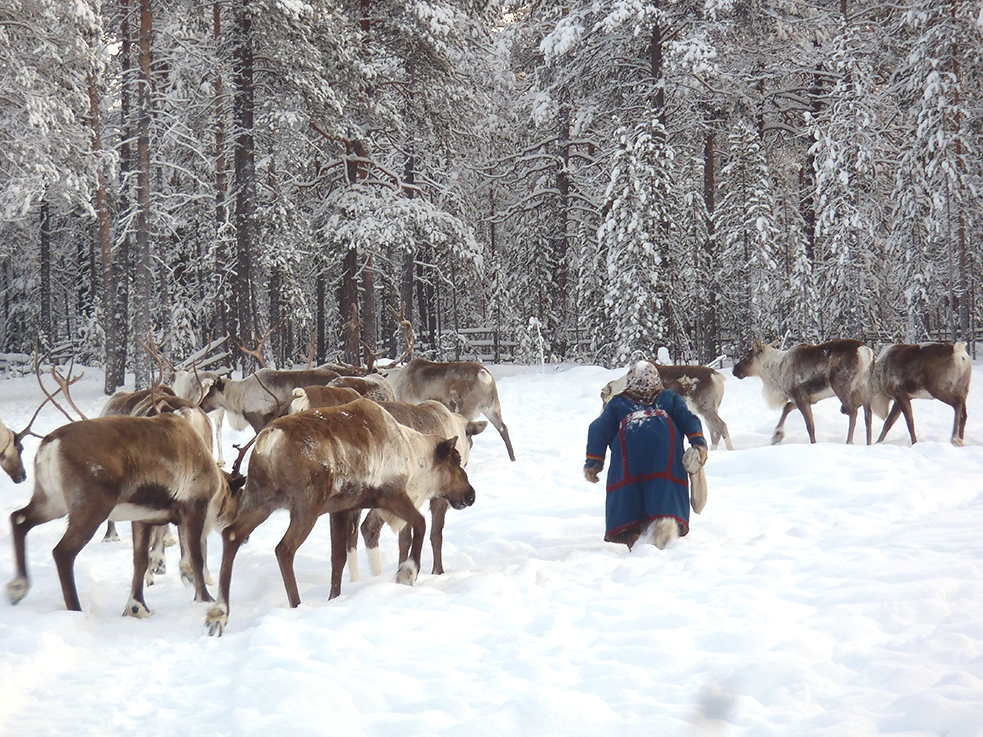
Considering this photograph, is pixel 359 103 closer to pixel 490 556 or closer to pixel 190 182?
pixel 190 182

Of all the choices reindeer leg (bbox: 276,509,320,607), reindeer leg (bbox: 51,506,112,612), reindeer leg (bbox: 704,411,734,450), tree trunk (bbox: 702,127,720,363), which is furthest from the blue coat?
tree trunk (bbox: 702,127,720,363)

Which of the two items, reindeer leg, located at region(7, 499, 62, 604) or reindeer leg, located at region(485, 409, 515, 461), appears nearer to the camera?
reindeer leg, located at region(7, 499, 62, 604)

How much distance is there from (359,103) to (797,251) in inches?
434

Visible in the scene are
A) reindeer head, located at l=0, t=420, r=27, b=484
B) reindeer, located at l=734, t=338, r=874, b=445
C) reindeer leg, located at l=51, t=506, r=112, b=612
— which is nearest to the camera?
reindeer leg, located at l=51, t=506, r=112, b=612

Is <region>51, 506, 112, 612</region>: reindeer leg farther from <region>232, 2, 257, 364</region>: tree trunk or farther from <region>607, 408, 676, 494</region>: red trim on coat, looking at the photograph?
<region>232, 2, 257, 364</region>: tree trunk

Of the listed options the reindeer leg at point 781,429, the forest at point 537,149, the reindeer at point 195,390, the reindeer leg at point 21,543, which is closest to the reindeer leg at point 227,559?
the reindeer leg at point 21,543

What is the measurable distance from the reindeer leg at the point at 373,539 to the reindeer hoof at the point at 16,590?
2.08m

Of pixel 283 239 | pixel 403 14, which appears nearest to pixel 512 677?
pixel 403 14

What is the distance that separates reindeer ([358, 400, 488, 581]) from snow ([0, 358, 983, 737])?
0.21 m

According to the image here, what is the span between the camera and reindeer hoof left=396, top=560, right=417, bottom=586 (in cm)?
493

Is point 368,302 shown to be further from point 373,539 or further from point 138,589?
point 138,589

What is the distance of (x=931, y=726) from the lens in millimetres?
2635

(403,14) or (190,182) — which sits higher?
(403,14)

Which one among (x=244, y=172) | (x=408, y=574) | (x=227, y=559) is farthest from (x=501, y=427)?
(x=244, y=172)
